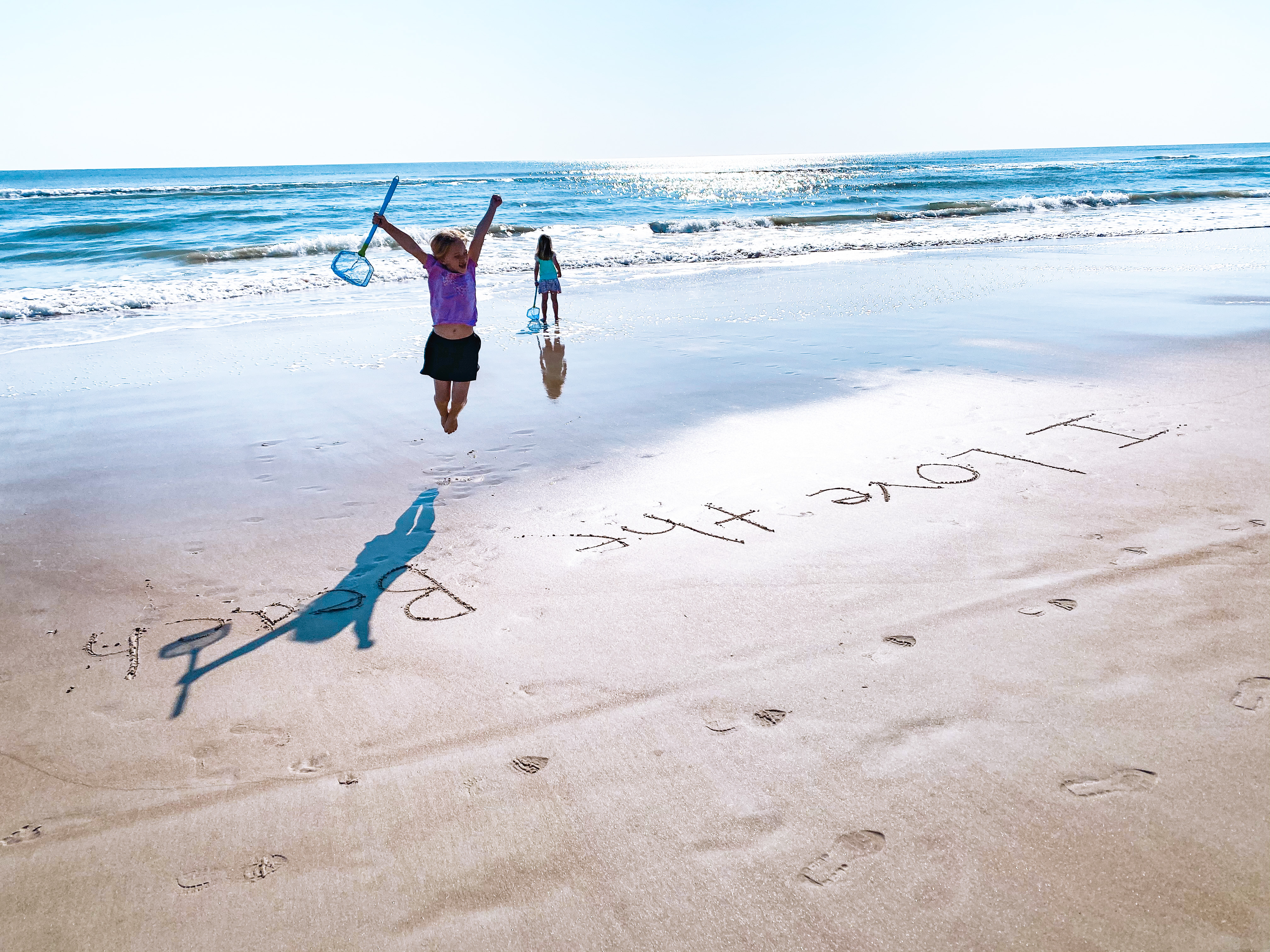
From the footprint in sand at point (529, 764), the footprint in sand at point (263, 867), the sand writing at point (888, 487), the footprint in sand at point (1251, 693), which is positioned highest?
the sand writing at point (888, 487)

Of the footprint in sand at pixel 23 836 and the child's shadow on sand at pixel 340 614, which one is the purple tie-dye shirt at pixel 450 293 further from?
the footprint in sand at pixel 23 836

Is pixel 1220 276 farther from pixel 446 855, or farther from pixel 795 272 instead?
pixel 446 855

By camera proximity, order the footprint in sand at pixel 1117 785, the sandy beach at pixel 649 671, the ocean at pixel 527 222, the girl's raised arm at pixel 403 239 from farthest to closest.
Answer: the ocean at pixel 527 222
the girl's raised arm at pixel 403 239
the footprint in sand at pixel 1117 785
the sandy beach at pixel 649 671

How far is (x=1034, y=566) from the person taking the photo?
382cm

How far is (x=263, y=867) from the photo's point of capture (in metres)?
2.27

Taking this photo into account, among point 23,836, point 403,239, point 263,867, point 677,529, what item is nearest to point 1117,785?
point 677,529

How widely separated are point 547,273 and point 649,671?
835cm

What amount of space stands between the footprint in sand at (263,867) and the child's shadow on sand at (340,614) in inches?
37.1

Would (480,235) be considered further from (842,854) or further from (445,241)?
(842,854)

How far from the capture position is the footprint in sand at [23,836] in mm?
2400

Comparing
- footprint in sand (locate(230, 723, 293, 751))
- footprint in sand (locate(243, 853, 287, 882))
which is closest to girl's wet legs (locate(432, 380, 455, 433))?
footprint in sand (locate(230, 723, 293, 751))

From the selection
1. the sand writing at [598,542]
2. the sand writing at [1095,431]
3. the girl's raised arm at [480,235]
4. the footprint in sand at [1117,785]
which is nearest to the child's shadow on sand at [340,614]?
the sand writing at [598,542]

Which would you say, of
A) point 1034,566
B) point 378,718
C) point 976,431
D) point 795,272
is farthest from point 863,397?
point 795,272

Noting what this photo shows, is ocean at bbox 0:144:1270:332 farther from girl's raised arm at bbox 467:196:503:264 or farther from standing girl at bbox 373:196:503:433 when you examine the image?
girl's raised arm at bbox 467:196:503:264
